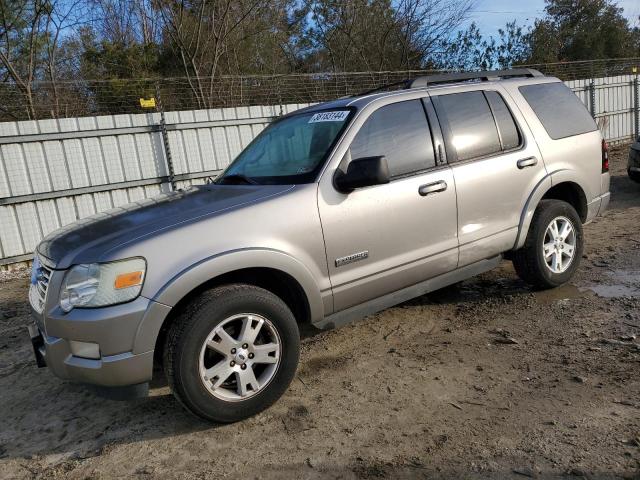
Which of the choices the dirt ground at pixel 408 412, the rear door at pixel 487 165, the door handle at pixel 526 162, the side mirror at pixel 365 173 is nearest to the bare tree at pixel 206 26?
the rear door at pixel 487 165

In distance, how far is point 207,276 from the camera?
2.86 meters

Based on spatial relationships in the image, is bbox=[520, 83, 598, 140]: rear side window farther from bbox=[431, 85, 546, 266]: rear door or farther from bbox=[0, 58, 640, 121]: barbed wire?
bbox=[0, 58, 640, 121]: barbed wire

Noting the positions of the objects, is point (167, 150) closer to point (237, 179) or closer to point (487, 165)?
point (237, 179)

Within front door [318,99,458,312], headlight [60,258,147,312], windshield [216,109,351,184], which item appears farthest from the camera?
windshield [216,109,351,184]

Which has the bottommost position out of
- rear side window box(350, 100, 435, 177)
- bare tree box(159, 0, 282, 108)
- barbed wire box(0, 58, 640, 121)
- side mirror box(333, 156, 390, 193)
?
side mirror box(333, 156, 390, 193)

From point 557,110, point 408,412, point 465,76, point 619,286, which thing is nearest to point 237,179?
point 408,412

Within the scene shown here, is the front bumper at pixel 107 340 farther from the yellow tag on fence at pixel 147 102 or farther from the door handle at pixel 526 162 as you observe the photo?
the yellow tag on fence at pixel 147 102

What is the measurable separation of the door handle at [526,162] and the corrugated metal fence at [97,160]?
610 cm

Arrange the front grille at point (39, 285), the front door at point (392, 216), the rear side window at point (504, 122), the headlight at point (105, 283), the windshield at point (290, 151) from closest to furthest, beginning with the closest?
the headlight at point (105, 283), the front grille at point (39, 285), the front door at point (392, 216), the windshield at point (290, 151), the rear side window at point (504, 122)

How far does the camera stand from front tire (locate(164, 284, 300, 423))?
2.80 metres

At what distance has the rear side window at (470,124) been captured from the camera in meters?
3.98

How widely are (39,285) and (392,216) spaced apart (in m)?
2.23

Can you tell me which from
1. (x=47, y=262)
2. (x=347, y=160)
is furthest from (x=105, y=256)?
(x=347, y=160)

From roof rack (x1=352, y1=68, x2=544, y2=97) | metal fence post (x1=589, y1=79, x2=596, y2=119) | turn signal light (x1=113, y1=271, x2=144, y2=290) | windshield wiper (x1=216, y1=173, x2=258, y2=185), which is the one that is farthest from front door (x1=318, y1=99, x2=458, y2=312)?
metal fence post (x1=589, y1=79, x2=596, y2=119)
